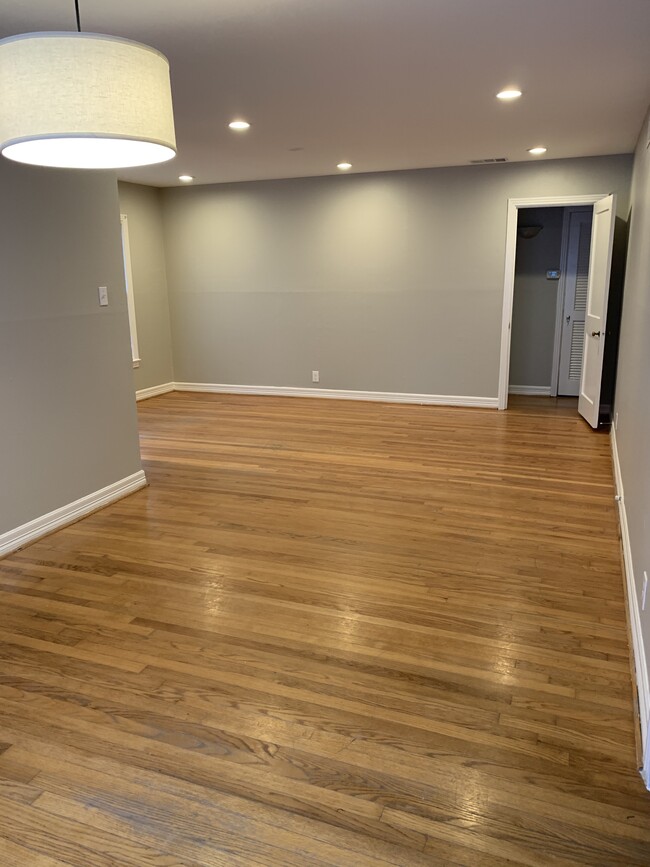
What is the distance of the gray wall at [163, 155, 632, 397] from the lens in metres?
6.47

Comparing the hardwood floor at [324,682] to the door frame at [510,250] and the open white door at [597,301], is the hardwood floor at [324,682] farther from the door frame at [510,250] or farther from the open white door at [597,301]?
the door frame at [510,250]

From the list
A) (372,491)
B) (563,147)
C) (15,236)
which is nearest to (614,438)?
(372,491)

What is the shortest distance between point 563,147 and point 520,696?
502 cm

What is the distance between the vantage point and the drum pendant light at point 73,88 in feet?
5.18

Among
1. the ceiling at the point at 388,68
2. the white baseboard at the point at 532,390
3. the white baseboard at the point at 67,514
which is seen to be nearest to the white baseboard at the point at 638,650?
the ceiling at the point at 388,68

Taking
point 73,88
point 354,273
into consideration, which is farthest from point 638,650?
point 354,273

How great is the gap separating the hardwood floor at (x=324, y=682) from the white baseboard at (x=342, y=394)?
267cm

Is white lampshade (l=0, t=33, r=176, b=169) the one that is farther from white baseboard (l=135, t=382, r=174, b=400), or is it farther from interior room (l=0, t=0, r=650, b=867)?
white baseboard (l=135, t=382, r=174, b=400)

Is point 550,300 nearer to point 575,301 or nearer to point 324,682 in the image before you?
point 575,301

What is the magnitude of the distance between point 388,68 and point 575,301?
4741 mm

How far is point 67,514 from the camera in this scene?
378cm

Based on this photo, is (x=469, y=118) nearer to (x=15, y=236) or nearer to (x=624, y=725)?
(x=15, y=236)

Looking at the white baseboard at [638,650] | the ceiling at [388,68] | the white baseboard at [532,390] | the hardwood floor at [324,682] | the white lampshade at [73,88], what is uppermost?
the ceiling at [388,68]

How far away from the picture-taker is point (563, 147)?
548cm
